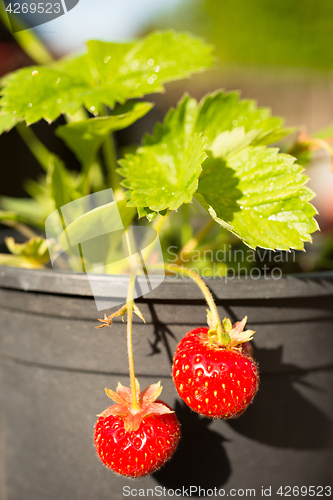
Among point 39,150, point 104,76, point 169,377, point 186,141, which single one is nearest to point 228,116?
point 186,141

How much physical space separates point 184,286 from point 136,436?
15 cm

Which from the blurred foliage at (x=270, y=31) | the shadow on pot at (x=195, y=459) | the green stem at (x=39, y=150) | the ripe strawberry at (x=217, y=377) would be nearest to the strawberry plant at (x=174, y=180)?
the ripe strawberry at (x=217, y=377)

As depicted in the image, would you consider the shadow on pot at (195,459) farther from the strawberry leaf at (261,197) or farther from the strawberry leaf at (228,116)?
the strawberry leaf at (228,116)

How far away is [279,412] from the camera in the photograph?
467mm

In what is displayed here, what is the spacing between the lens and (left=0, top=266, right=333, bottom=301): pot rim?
407 mm

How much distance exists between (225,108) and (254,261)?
0.29 m

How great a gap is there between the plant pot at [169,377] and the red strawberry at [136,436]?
4.2 inches

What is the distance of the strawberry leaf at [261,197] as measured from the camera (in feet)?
1.23

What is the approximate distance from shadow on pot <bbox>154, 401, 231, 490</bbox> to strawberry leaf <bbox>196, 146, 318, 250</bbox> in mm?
214

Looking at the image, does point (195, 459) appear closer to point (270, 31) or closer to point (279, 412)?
point (279, 412)

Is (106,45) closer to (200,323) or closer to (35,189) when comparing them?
(200,323)

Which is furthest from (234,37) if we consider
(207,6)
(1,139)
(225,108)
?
(225,108)

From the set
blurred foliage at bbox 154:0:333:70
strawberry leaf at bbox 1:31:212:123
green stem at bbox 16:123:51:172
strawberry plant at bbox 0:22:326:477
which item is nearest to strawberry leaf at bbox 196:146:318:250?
strawberry plant at bbox 0:22:326:477

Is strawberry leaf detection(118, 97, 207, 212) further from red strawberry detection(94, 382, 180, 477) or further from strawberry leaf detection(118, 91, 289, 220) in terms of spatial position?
red strawberry detection(94, 382, 180, 477)
